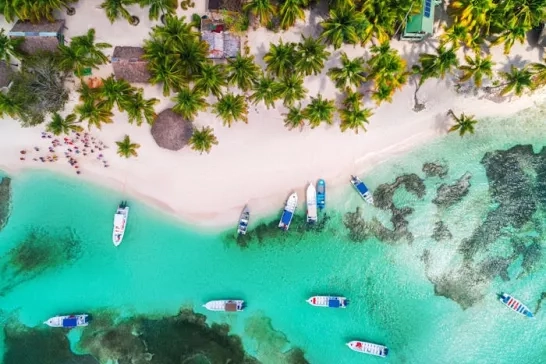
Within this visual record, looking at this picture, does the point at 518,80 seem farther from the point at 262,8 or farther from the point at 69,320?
the point at 69,320

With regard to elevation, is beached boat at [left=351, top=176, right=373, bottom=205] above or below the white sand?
below

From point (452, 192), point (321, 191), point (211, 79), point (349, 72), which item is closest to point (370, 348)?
point (321, 191)

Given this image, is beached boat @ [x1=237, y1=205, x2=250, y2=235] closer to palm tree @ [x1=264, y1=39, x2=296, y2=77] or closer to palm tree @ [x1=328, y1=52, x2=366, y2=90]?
palm tree @ [x1=264, y1=39, x2=296, y2=77]

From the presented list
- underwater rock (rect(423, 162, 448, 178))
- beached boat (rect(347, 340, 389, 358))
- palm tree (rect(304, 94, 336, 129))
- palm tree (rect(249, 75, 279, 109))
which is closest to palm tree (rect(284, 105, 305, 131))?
palm tree (rect(304, 94, 336, 129))

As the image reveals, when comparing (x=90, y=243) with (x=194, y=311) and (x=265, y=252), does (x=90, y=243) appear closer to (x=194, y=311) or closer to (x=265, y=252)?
(x=194, y=311)

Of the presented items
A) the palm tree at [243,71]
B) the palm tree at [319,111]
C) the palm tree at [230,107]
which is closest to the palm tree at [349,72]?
the palm tree at [319,111]
